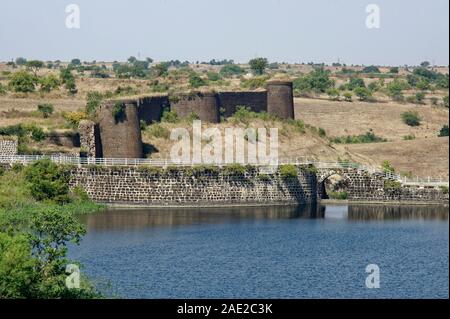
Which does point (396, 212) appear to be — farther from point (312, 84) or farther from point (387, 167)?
point (312, 84)

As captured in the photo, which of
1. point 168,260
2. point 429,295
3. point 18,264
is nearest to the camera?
point 18,264

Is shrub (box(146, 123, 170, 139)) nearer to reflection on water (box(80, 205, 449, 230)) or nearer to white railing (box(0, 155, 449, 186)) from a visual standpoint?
white railing (box(0, 155, 449, 186))

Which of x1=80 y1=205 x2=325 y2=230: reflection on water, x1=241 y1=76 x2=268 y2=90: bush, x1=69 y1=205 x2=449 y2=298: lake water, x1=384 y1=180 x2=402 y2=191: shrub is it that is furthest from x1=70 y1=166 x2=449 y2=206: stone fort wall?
x1=241 y1=76 x2=268 y2=90: bush

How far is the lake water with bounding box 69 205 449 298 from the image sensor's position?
56.2 m

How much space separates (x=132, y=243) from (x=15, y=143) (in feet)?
66.9

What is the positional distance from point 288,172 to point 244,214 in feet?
20.7

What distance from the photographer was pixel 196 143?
92.9 meters

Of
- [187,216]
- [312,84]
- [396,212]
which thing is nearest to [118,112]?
[187,216]

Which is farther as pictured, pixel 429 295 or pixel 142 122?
pixel 142 122

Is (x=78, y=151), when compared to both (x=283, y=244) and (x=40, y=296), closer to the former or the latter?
(x=283, y=244)

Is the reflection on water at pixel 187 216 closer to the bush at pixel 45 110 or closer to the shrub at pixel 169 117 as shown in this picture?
the shrub at pixel 169 117

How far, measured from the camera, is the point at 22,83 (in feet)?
347

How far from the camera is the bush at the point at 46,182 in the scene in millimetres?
79312
